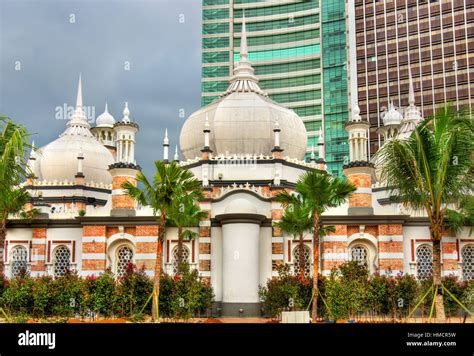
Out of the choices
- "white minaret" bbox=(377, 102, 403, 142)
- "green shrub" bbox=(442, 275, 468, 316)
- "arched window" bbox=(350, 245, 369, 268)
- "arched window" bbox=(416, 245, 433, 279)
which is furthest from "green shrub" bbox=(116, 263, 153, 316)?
"white minaret" bbox=(377, 102, 403, 142)

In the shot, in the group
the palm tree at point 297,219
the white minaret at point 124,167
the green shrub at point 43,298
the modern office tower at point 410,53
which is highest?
the modern office tower at point 410,53

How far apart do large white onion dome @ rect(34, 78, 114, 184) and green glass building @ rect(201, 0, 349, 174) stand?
1547 inches

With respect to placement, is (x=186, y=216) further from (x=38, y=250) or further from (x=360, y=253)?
(x=360, y=253)

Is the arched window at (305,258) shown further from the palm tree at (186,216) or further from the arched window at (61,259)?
the arched window at (61,259)

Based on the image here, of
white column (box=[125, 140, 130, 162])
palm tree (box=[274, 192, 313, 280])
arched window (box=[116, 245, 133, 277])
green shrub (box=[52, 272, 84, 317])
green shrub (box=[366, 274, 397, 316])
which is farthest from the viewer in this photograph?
white column (box=[125, 140, 130, 162])

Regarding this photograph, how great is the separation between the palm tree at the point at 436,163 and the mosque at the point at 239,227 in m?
7.93

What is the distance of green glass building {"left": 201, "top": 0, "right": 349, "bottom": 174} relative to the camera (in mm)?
82125

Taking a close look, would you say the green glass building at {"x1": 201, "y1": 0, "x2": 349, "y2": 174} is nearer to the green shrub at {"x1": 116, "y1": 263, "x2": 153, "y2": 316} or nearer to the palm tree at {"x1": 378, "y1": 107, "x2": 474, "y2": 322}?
the green shrub at {"x1": 116, "y1": 263, "x2": 153, "y2": 316}

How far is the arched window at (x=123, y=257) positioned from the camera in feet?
107

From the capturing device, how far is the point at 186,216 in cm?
3023

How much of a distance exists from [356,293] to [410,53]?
60.9 meters

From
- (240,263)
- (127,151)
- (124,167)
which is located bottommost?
(240,263)

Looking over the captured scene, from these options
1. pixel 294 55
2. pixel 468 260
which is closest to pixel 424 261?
pixel 468 260

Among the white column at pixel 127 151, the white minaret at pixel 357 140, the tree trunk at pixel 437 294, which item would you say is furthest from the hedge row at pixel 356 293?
the white column at pixel 127 151
